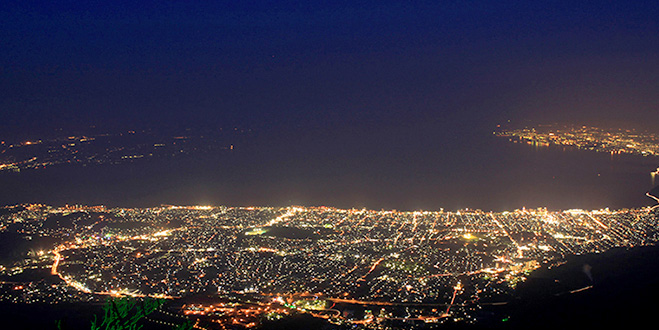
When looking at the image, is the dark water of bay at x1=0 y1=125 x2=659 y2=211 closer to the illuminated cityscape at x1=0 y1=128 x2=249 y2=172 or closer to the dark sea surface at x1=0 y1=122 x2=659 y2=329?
the dark sea surface at x1=0 y1=122 x2=659 y2=329

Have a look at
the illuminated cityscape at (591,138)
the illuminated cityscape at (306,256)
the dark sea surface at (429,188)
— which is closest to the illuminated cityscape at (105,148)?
the dark sea surface at (429,188)

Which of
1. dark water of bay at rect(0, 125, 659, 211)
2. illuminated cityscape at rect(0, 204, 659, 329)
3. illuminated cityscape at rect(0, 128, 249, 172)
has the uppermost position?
illuminated cityscape at rect(0, 128, 249, 172)

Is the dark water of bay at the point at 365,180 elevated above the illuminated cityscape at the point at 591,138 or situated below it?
below

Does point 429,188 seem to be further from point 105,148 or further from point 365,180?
point 105,148

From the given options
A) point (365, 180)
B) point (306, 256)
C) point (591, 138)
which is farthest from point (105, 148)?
point (591, 138)

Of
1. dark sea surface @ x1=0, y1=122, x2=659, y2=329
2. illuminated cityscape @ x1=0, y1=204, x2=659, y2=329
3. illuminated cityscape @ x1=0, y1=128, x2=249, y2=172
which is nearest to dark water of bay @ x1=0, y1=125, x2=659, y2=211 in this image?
dark sea surface @ x1=0, y1=122, x2=659, y2=329

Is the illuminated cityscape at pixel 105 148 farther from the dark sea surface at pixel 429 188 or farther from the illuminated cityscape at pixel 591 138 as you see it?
the illuminated cityscape at pixel 591 138
